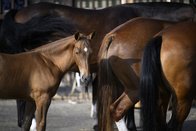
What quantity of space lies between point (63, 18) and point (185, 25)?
100 inches

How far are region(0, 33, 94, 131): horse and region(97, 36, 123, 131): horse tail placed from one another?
0.27 meters

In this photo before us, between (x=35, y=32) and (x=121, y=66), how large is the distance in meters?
2.06

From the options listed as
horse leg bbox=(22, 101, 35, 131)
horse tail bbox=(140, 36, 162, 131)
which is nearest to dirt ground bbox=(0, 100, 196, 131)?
horse leg bbox=(22, 101, 35, 131)

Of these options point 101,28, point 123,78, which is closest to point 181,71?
point 123,78

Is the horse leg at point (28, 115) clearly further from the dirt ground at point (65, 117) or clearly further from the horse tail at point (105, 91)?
the dirt ground at point (65, 117)

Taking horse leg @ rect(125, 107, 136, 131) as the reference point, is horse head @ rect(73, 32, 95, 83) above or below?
above

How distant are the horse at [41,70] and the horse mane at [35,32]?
4.57ft

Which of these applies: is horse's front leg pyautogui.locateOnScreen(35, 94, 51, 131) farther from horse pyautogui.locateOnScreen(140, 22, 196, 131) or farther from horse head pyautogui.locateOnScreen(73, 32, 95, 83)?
horse pyautogui.locateOnScreen(140, 22, 196, 131)

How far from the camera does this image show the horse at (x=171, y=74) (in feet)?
19.2

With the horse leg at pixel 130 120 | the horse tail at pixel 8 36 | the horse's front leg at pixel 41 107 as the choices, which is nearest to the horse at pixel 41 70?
the horse's front leg at pixel 41 107

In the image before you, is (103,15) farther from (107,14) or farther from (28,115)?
(28,115)

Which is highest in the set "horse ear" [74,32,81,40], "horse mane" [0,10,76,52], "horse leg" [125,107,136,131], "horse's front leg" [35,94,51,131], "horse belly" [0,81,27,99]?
"horse ear" [74,32,81,40]

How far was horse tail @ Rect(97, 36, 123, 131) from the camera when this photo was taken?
22.1ft

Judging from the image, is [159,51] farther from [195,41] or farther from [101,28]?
[101,28]
